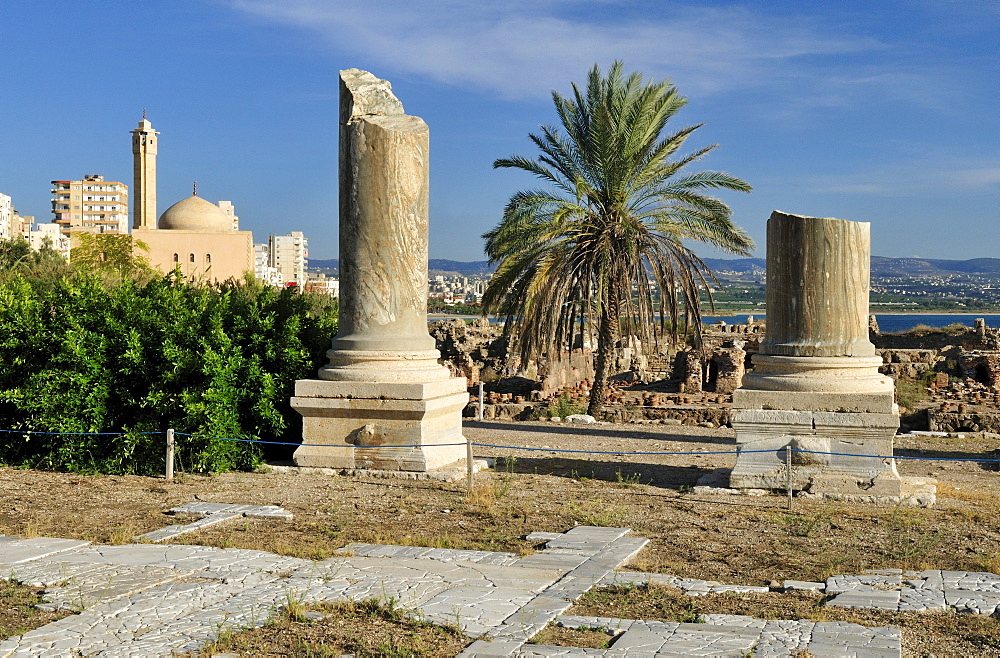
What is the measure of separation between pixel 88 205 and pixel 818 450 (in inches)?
6076

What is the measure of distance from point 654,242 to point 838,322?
7.24 metres

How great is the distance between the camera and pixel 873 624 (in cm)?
493

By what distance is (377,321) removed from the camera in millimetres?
9922

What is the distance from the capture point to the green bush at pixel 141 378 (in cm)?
970

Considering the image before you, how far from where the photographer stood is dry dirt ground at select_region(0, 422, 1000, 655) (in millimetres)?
5441

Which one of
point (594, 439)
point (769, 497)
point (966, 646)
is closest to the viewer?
point (966, 646)

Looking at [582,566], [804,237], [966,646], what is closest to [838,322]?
[804,237]

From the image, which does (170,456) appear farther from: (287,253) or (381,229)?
(287,253)

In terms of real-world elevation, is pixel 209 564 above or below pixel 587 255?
below

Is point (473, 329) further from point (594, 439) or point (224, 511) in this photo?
point (224, 511)

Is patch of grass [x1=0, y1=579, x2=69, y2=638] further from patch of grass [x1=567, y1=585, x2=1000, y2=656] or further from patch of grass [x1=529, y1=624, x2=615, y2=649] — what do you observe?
patch of grass [x1=567, y1=585, x2=1000, y2=656]

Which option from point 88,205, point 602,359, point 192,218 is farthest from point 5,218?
point 602,359

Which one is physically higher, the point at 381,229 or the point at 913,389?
the point at 381,229

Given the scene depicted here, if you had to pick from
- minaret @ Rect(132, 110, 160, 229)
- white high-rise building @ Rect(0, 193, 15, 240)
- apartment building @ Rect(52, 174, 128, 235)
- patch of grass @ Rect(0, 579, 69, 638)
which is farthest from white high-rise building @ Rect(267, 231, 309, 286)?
patch of grass @ Rect(0, 579, 69, 638)
